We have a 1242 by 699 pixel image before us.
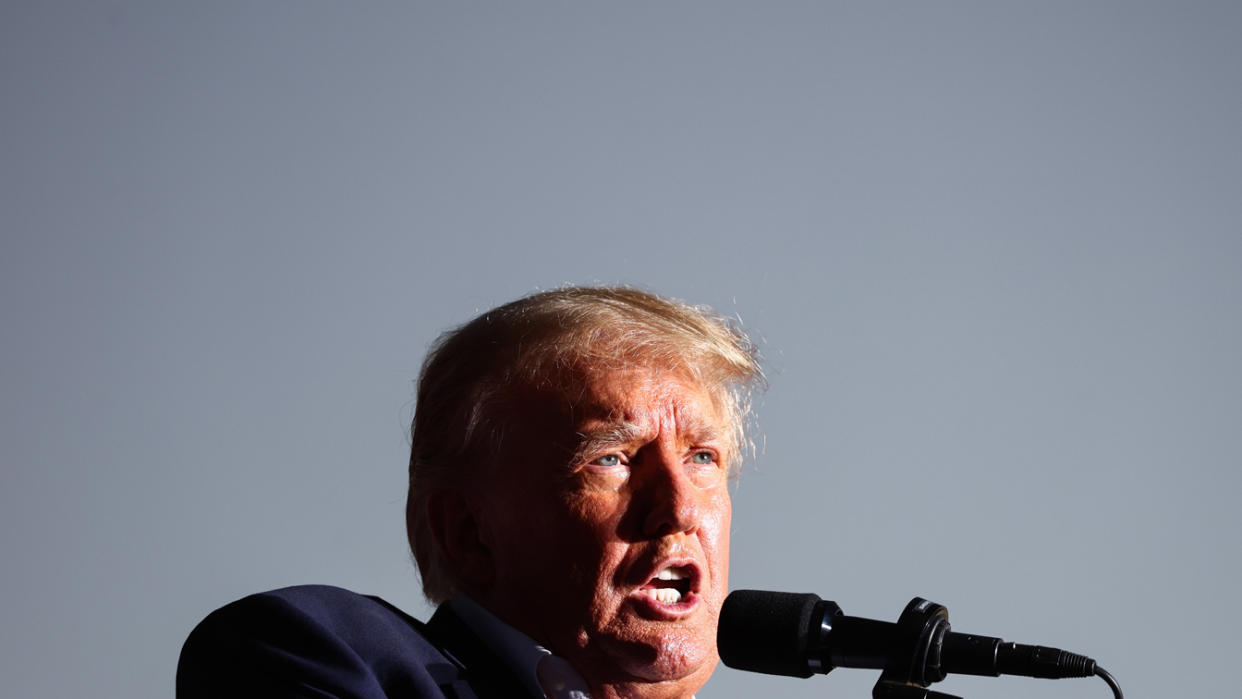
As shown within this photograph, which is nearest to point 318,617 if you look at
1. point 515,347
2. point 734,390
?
point 515,347

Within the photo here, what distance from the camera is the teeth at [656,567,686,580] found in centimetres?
232

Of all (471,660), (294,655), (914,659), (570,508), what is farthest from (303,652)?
(914,659)

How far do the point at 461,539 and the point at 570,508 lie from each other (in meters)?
0.27

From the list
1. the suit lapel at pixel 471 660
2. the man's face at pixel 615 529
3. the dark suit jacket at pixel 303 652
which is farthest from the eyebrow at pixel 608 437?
the dark suit jacket at pixel 303 652

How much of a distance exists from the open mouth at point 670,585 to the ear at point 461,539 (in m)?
0.30

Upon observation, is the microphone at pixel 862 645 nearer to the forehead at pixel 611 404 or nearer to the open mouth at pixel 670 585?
the open mouth at pixel 670 585

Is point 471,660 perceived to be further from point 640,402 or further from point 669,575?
point 640,402

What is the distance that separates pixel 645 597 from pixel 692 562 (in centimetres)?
10

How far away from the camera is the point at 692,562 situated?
233 cm

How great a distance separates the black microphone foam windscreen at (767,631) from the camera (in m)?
1.77

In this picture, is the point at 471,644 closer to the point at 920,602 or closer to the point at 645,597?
the point at 645,597

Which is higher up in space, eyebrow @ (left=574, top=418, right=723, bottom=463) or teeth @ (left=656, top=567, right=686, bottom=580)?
eyebrow @ (left=574, top=418, right=723, bottom=463)

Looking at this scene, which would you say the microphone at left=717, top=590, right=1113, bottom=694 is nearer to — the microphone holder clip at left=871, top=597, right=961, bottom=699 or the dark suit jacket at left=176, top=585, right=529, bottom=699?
the microphone holder clip at left=871, top=597, right=961, bottom=699

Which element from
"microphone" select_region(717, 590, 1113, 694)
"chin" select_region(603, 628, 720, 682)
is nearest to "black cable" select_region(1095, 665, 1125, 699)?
"microphone" select_region(717, 590, 1113, 694)
